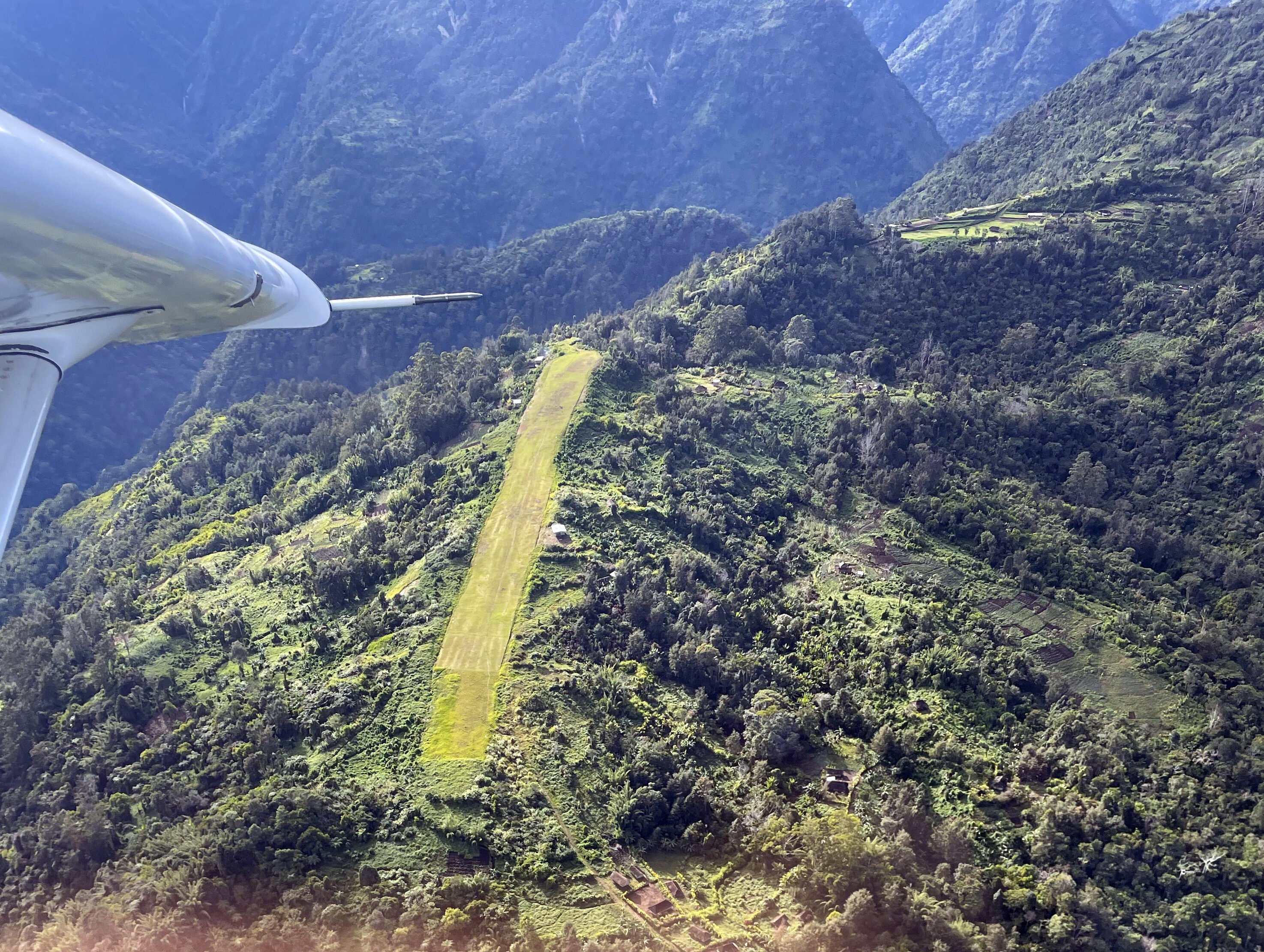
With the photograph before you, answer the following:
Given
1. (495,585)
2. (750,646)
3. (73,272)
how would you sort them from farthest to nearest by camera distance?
(495,585)
(750,646)
(73,272)

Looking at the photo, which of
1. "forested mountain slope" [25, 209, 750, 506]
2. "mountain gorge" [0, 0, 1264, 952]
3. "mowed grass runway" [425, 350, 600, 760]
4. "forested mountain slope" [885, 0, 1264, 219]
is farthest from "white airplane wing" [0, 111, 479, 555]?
"forested mountain slope" [25, 209, 750, 506]

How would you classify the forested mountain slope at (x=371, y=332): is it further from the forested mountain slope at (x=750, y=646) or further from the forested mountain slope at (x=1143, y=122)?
the forested mountain slope at (x=750, y=646)

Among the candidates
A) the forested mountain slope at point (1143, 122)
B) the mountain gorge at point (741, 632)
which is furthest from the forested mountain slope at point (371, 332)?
the mountain gorge at point (741, 632)

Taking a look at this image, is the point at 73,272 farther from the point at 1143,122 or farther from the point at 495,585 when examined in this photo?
the point at 1143,122

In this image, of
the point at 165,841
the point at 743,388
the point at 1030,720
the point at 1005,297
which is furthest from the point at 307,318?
the point at 1005,297

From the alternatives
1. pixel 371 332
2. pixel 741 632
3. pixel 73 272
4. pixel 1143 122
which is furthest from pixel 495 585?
pixel 371 332

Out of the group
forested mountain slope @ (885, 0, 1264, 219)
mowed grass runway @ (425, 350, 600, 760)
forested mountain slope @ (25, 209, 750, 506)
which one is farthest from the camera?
forested mountain slope @ (25, 209, 750, 506)

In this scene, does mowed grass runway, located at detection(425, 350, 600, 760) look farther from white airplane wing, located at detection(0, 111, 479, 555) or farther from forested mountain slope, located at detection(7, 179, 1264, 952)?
white airplane wing, located at detection(0, 111, 479, 555)
